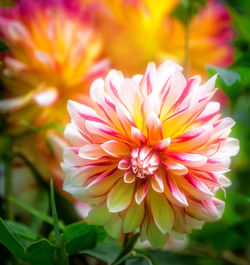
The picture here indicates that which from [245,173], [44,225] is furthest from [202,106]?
[245,173]

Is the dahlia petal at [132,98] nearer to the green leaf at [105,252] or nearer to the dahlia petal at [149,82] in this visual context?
the dahlia petal at [149,82]

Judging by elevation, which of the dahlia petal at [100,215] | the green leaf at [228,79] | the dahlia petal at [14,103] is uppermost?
the green leaf at [228,79]

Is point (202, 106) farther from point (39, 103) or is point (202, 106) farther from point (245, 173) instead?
point (245, 173)

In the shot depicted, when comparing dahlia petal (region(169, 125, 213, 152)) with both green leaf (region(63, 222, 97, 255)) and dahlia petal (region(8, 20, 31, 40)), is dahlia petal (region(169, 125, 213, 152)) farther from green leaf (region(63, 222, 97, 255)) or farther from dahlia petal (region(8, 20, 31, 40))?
dahlia petal (region(8, 20, 31, 40))

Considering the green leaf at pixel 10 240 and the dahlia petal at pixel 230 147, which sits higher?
the dahlia petal at pixel 230 147

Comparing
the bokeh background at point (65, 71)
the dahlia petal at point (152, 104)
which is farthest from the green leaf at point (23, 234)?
the dahlia petal at point (152, 104)

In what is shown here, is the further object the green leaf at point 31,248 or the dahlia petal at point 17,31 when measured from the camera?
the dahlia petal at point 17,31

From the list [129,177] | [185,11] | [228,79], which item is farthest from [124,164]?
[185,11]
